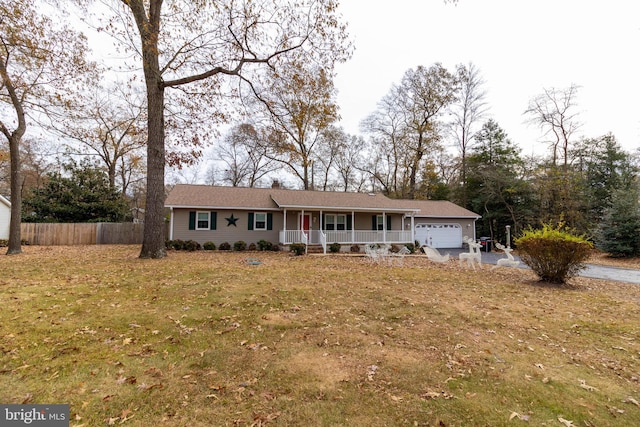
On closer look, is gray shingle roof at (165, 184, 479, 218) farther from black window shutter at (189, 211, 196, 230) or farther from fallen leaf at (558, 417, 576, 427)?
fallen leaf at (558, 417, 576, 427)

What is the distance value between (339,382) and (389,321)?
216 centimetres

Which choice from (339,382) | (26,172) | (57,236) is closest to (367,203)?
(339,382)

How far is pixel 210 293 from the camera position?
20.2 feet

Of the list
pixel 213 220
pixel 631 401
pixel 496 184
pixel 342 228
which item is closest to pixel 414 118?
pixel 496 184

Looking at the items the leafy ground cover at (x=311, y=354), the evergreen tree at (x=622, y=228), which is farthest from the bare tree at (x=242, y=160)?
the evergreen tree at (x=622, y=228)

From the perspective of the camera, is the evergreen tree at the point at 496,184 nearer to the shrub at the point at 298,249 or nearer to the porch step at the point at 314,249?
the porch step at the point at 314,249

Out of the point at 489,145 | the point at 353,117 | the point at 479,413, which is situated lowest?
the point at 479,413

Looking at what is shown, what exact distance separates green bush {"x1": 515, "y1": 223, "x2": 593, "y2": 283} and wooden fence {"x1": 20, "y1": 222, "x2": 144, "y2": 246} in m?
20.1

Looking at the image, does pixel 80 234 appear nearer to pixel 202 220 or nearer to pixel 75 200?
pixel 75 200

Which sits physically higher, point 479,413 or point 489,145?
point 489,145

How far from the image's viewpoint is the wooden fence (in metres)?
16.5

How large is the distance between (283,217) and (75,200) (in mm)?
14107

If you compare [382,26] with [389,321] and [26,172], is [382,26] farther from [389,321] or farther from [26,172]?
[26,172]

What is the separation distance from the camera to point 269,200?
1812 cm
